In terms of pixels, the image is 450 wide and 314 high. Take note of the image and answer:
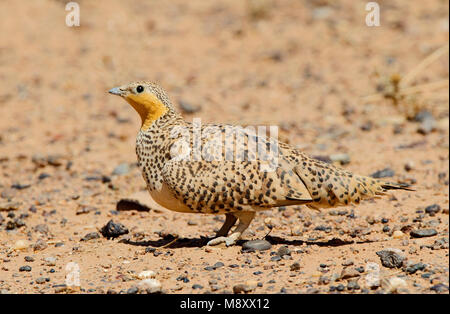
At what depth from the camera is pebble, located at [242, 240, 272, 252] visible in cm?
638

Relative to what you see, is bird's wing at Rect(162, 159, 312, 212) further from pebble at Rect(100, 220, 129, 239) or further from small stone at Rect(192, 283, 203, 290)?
pebble at Rect(100, 220, 129, 239)

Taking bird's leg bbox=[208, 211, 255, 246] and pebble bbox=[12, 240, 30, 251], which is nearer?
bird's leg bbox=[208, 211, 255, 246]

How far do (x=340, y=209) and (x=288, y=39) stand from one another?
767 cm

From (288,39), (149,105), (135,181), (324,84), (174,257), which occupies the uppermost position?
(288,39)

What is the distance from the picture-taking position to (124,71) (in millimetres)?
13406

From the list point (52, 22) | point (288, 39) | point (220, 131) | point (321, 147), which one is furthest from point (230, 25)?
point (220, 131)

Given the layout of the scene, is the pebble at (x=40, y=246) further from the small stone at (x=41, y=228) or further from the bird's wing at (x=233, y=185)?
the bird's wing at (x=233, y=185)

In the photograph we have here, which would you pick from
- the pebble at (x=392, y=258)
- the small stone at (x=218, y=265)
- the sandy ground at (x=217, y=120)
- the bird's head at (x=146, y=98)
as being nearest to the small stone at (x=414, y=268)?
the sandy ground at (x=217, y=120)

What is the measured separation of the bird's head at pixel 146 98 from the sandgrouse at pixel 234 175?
39 millimetres

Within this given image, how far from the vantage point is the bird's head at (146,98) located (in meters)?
6.70

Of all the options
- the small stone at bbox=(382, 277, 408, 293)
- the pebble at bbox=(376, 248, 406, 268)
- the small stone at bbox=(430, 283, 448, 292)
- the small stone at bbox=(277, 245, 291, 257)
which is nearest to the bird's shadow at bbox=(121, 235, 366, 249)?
the small stone at bbox=(277, 245, 291, 257)

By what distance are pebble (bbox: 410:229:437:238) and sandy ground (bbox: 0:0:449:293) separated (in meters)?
0.09

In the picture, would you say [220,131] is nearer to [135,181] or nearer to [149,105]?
[149,105]

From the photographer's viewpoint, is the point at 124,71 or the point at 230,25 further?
the point at 230,25
